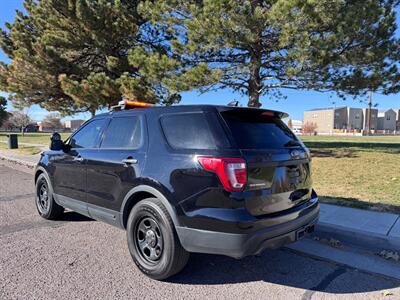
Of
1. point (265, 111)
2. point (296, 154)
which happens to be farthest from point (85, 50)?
point (296, 154)

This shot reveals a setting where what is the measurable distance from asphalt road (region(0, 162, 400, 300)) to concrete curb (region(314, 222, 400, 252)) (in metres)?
0.83

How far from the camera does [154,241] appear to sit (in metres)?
3.32

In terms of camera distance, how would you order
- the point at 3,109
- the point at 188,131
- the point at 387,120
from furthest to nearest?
the point at 387,120 → the point at 3,109 → the point at 188,131

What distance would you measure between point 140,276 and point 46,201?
111 inches

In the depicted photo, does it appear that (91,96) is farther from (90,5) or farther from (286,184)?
(286,184)

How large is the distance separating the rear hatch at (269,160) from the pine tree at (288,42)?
665 cm

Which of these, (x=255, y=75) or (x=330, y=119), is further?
(x=330, y=119)

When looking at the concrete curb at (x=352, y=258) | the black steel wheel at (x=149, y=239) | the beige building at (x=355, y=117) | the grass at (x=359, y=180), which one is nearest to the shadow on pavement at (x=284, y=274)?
the concrete curb at (x=352, y=258)

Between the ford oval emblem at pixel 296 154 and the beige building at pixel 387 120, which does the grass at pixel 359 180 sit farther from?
the beige building at pixel 387 120

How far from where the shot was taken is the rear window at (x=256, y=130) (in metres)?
3.03

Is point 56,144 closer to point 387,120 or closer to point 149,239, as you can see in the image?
point 149,239

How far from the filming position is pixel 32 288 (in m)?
3.00

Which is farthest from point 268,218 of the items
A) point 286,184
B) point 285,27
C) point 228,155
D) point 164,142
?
point 285,27

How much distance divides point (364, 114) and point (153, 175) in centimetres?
11570
